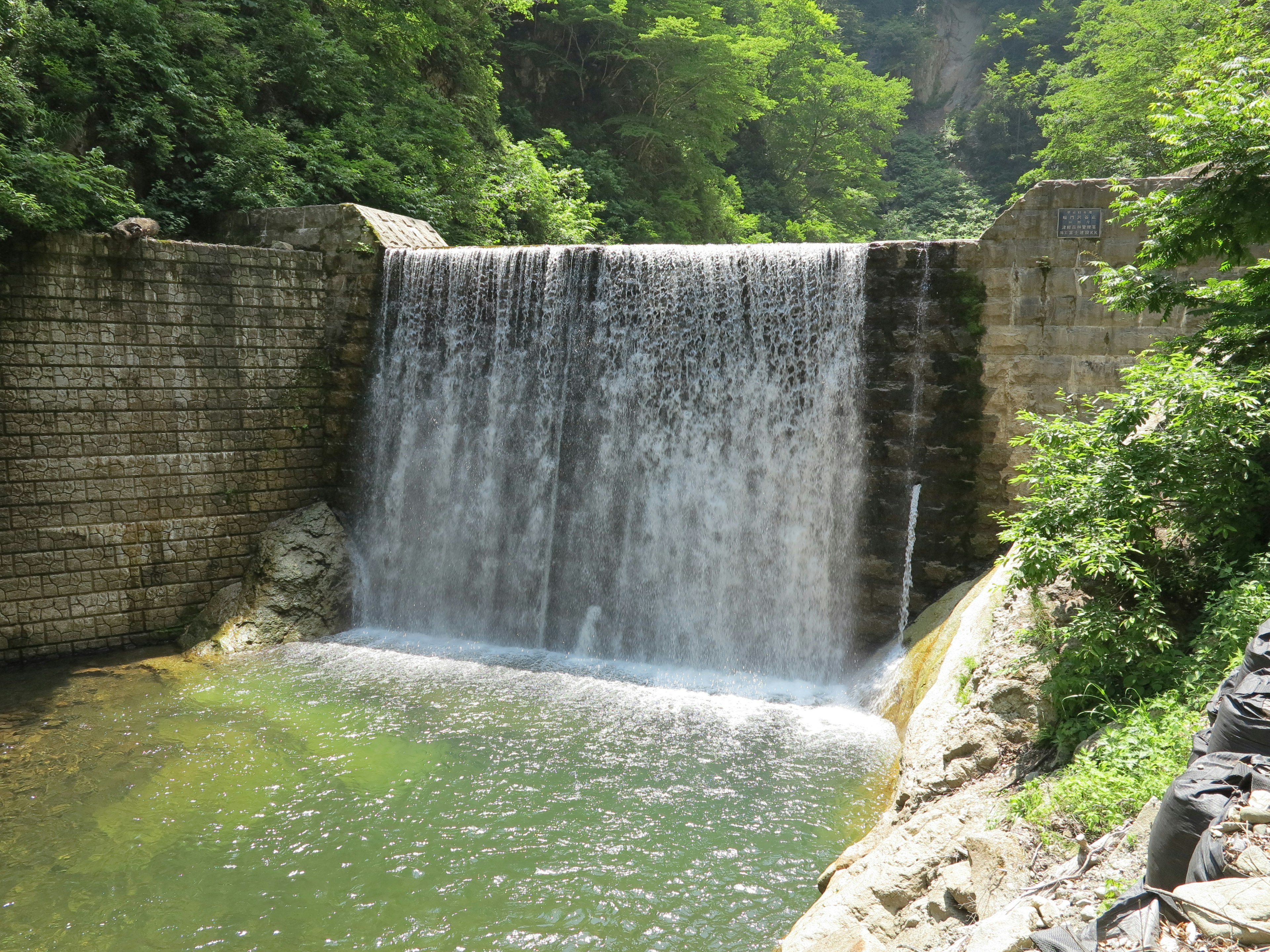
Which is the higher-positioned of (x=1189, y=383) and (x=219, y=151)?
(x=219, y=151)

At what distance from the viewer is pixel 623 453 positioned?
31.3 feet

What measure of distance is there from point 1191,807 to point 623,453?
7192 mm

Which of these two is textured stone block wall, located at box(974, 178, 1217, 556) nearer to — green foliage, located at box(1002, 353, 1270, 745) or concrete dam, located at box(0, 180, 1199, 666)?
concrete dam, located at box(0, 180, 1199, 666)

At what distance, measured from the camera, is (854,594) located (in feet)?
28.4

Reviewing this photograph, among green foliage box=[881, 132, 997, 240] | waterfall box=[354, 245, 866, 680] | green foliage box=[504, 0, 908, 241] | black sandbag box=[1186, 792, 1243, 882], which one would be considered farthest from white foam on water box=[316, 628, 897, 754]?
green foliage box=[881, 132, 997, 240]

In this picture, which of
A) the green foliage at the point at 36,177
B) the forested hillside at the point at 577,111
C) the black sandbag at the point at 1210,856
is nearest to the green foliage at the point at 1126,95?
the forested hillside at the point at 577,111

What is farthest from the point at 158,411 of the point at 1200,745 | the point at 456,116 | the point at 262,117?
the point at 1200,745

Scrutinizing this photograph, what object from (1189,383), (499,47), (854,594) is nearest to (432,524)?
(854,594)

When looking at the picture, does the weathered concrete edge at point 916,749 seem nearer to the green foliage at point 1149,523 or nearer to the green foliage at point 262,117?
the green foliage at point 1149,523

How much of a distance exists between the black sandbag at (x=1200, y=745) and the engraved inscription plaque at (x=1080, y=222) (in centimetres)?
592

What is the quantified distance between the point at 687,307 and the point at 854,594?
3.48 m

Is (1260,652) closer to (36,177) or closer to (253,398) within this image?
(253,398)

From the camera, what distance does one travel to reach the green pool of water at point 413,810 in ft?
15.9

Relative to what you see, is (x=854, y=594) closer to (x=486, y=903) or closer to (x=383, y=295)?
(x=486, y=903)
